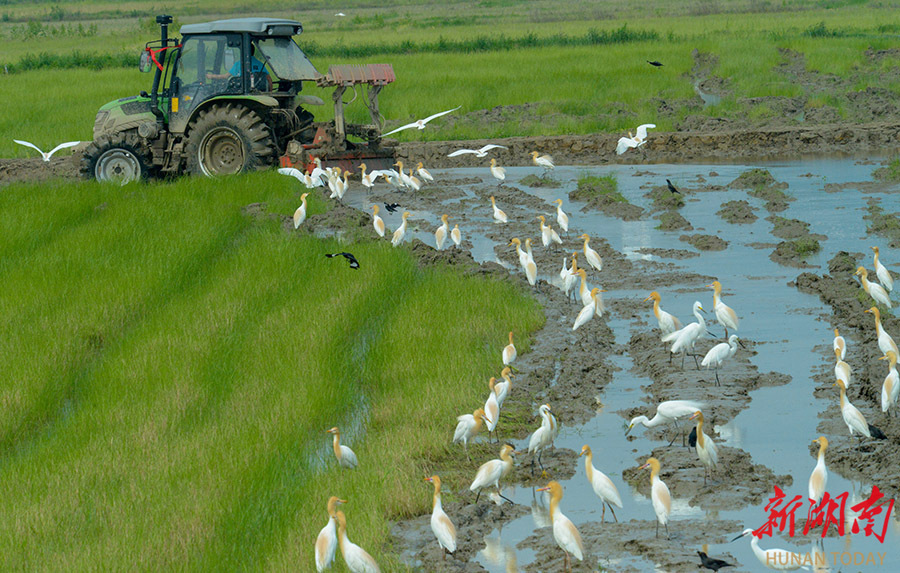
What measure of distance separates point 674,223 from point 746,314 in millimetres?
4430

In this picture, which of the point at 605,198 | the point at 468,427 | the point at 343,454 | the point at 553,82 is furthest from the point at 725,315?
the point at 553,82

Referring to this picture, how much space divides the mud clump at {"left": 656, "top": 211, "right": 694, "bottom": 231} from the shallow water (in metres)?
0.14

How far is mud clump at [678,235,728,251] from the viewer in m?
13.7

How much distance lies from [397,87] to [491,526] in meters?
23.4

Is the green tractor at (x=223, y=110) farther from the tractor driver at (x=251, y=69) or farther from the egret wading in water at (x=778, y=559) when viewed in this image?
the egret wading in water at (x=778, y=559)

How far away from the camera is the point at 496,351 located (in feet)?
31.4

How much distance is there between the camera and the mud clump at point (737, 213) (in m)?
15.2

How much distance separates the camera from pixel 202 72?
17047 mm

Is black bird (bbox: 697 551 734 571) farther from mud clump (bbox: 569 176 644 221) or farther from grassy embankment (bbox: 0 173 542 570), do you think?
mud clump (bbox: 569 176 644 221)

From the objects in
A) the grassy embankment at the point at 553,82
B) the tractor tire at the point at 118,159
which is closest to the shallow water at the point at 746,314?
the tractor tire at the point at 118,159

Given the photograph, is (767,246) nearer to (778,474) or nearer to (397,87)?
(778,474)

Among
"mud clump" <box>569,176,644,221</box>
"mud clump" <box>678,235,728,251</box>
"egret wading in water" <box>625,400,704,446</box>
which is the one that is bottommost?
"mud clump" <box>569,176,644,221</box>

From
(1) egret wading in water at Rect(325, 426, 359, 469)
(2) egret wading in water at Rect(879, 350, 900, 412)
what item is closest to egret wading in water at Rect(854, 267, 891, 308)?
(2) egret wading in water at Rect(879, 350, 900, 412)

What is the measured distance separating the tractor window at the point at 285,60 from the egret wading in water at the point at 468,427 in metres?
11.3
